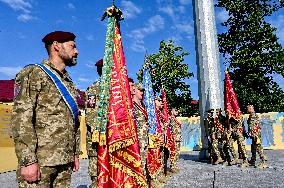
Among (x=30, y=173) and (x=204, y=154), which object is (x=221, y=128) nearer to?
(x=204, y=154)

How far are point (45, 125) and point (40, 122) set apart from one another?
5 cm

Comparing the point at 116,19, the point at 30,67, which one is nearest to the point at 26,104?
the point at 30,67

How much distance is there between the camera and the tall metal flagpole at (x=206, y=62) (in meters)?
14.0

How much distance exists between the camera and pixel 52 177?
8.97 ft

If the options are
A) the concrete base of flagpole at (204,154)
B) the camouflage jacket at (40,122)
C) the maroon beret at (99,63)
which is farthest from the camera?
the concrete base of flagpole at (204,154)

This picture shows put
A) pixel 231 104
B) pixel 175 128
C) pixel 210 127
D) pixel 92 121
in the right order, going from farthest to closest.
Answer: pixel 210 127, pixel 231 104, pixel 175 128, pixel 92 121

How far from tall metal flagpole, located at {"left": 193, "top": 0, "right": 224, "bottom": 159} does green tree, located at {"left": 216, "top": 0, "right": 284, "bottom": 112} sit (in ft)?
53.9

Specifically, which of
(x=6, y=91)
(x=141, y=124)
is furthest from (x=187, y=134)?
(x=6, y=91)

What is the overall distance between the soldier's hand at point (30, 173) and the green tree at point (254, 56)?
1155 inches

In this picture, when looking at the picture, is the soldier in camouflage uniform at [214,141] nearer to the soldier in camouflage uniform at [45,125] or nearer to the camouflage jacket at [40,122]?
the soldier in camouflage uniform at [45,125]

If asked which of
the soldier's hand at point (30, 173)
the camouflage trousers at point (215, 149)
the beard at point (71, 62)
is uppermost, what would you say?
the beard at point (71, 62)

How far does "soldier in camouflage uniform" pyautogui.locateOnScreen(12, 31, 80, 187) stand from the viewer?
8.46 feet

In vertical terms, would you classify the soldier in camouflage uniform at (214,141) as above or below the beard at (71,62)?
below

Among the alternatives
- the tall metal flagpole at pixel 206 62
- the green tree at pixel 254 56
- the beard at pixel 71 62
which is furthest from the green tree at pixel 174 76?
the beard at pixel 71 62
